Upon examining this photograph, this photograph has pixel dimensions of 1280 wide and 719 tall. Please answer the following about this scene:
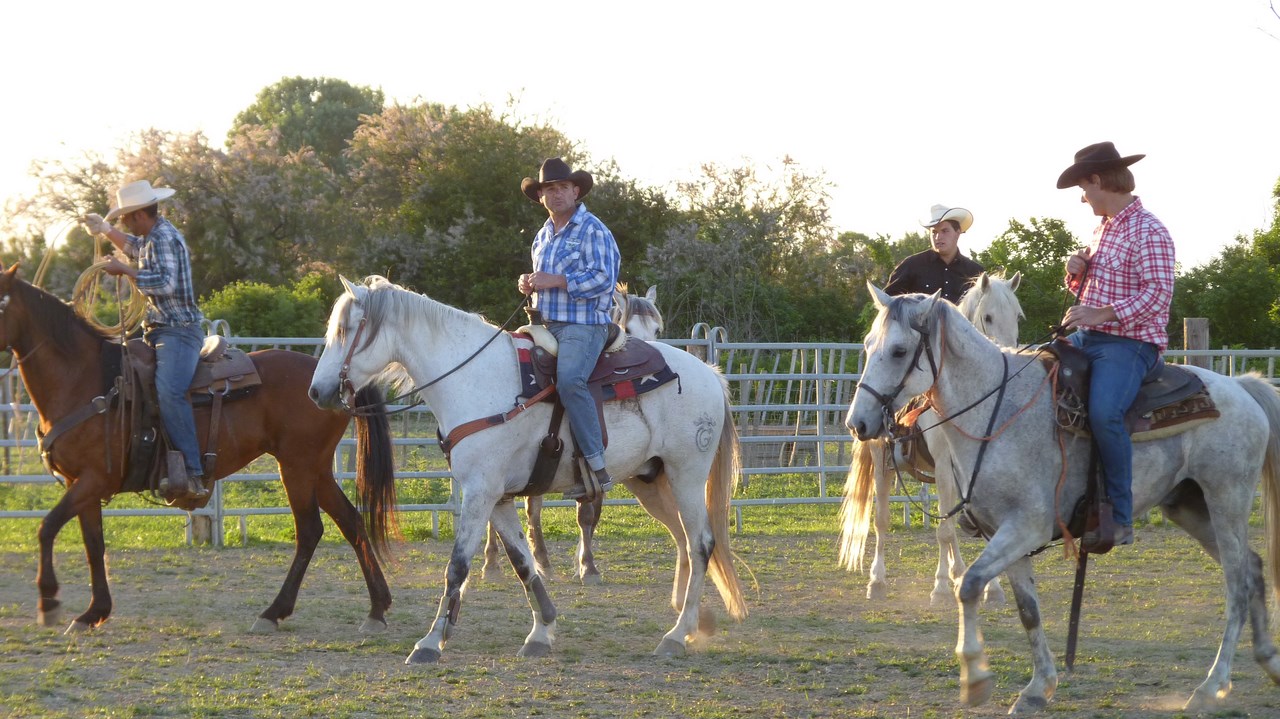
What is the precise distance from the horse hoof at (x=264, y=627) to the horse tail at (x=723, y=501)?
7.91 feet

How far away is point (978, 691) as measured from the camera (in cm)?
489

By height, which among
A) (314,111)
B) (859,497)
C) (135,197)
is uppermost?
(314,111)

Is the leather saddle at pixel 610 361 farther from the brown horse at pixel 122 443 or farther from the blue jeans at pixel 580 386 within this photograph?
the brown horse at pixel 122 443

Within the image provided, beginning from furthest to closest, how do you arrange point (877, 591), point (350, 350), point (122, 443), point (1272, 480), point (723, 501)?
point (877, 591)
point (723, 501)
point (122, 443)
point (350, 350)
point (1272, 480)

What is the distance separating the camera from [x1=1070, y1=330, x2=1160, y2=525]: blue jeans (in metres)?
4.93

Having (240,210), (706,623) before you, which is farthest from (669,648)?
(240,210)

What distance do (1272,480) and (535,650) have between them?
3.55 m

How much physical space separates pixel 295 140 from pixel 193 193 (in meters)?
25.3

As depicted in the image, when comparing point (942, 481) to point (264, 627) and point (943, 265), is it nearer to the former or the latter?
point (943, 265)

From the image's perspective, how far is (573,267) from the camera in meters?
6.09

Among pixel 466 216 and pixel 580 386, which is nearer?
pixel 580 386

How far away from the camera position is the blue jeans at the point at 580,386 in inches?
233

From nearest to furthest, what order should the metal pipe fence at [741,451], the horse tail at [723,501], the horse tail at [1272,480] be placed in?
the horse tail at [1272,480]
the horse tail at [723,501]
the metal pipe fence at [741,451]

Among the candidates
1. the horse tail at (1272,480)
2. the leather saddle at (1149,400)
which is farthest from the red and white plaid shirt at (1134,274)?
the horse tail at (1272,480)
